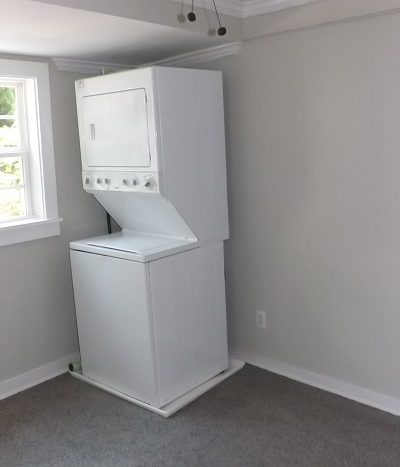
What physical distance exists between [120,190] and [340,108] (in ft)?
4.18

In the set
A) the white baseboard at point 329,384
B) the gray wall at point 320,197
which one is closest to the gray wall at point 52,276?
the gray wall at point 320,197

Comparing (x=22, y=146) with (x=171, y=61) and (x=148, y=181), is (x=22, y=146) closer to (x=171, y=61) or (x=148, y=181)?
(x=148, y=181)

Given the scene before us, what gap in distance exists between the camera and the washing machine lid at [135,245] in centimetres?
288

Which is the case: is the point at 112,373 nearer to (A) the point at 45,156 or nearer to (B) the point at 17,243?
(B) the point at 17,243

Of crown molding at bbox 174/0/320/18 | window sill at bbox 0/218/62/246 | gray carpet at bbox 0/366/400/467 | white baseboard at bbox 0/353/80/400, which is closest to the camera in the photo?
gray carpet at bbox 0/366/400/467

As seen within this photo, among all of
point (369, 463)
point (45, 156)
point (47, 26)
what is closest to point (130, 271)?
point (45, 156)

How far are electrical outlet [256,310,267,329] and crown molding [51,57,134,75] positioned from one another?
1805 mm

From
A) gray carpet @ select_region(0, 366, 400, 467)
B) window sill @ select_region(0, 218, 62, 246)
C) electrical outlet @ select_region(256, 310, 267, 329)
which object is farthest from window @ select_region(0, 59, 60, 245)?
electrical outlet @ select_region(256, 310, 267, 329)

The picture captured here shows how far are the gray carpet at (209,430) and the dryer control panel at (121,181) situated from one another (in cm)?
121

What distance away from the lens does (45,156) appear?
3.28m

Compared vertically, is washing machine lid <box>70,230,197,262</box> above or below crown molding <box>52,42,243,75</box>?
below

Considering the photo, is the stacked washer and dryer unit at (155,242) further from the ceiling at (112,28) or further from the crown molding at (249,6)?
the crown molding at (249,6)

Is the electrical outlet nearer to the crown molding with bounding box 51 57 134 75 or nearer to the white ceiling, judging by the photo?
the white ceiling

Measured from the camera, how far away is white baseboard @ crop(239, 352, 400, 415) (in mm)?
2855
